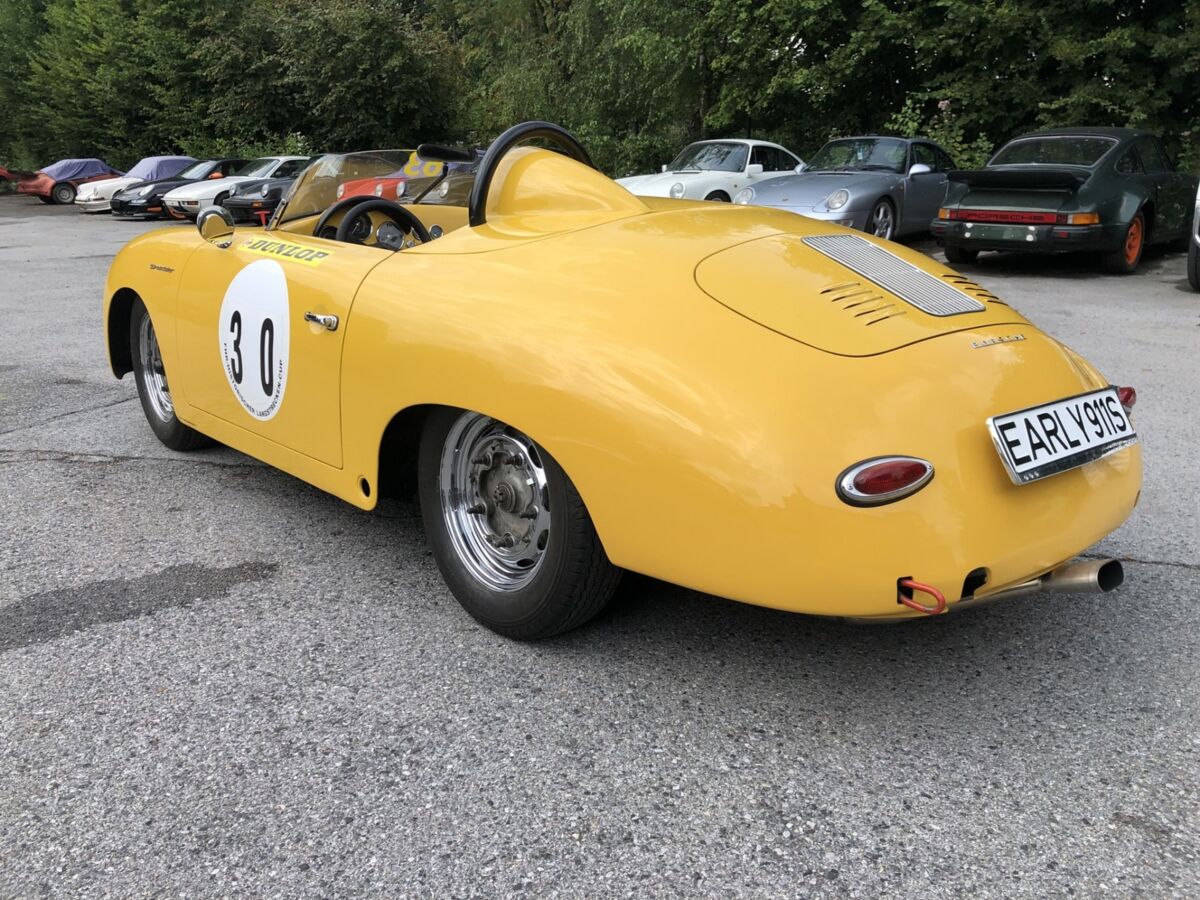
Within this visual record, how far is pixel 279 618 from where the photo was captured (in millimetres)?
2832

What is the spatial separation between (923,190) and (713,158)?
3.03m

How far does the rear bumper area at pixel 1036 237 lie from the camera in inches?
366

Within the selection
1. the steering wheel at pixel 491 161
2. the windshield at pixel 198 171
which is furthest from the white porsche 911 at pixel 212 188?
the steering wheel at pixel 491 161

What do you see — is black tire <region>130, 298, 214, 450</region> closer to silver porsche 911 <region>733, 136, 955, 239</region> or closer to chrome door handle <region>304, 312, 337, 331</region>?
chrome door handle <region>304, 312, 337, 331</region>

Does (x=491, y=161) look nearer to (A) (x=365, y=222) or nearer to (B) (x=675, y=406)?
(A) (x=365, y=222)

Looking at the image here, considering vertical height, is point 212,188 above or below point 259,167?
below

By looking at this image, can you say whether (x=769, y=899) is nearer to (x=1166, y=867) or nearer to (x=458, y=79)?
(x=1166, y=867)

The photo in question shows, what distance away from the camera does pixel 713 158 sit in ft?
45.0

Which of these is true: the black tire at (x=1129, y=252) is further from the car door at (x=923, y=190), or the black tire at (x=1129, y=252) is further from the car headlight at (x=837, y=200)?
the car headlight at (x=837, y=200)

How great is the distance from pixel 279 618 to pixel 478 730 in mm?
882

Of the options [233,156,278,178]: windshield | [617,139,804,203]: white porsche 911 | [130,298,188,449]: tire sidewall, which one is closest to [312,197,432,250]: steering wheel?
[130,298,188,449]: tire sidewall

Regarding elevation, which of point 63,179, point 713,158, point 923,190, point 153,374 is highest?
point 713,158

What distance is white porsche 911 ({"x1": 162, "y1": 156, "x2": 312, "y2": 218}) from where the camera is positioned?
66.0ft

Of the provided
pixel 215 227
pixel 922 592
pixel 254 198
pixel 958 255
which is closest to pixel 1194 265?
pixel 958 255
